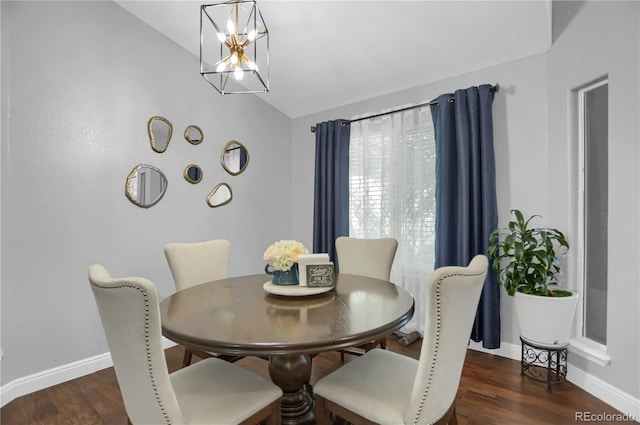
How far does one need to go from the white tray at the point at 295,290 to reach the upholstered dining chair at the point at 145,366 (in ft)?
1.59

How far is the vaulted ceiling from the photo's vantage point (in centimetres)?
232

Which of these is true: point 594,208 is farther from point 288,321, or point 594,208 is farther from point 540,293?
point 288,321

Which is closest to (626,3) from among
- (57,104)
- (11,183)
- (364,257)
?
(364,257)

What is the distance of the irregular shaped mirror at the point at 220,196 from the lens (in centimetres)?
331

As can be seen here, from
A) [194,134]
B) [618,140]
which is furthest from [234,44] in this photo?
[618,140]

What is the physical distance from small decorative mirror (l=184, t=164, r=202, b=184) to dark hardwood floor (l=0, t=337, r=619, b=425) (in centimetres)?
169

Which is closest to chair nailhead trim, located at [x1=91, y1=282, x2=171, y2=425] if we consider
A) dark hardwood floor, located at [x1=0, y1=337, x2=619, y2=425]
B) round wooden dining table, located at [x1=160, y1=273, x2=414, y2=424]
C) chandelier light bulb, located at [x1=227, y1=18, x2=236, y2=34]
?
round wooden dining table, located at [x1=160, y1=273, x2=414, y2=424]

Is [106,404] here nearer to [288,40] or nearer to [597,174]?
[288,40]

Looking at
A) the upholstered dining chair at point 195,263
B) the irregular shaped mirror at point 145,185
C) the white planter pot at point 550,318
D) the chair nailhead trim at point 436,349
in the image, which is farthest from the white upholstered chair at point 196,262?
the white planter pot at point 550,318

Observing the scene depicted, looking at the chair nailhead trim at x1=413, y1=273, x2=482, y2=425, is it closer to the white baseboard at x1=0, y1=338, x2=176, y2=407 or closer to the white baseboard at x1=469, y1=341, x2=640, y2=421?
the white baseboard at x1=469, y1=341, x2=640, y2=421

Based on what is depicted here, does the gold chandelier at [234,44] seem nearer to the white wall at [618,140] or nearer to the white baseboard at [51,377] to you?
the white wall at [618,140]

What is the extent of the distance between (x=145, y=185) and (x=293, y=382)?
80.6 inches

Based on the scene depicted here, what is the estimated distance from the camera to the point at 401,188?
10.5ft

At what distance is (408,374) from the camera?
1424 millimetres
